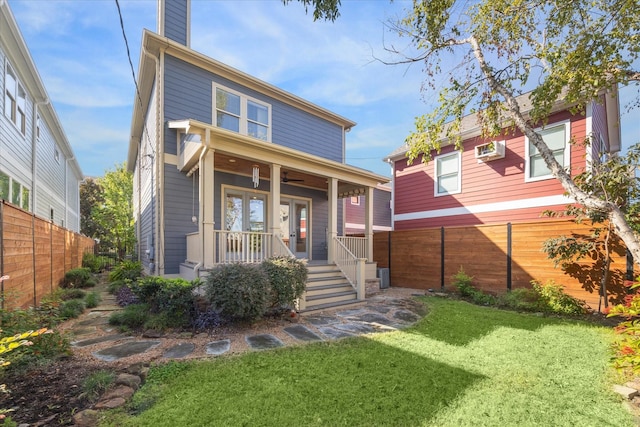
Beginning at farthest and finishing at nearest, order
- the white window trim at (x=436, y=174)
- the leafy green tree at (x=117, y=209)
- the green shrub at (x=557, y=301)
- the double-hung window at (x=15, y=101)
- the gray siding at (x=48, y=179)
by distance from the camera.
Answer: the leafy green tree at (x=117, y=209), the white window trim at (x=436, y=174), the gray siding at (x=48, y=179), the double-hung window at (x=15, y=101), the green shrub at (x=557, y=301)

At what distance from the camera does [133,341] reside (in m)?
4.36

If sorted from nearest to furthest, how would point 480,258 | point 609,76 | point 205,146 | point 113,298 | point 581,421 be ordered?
1. point 581,421
2. point 609,76
3. point 205,146
4. point 113,298
5. point 480,258

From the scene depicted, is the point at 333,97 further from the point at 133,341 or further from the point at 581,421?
the point at 581,421

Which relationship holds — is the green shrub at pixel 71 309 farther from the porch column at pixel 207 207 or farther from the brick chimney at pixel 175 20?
the brick chimney at pixel 175 20

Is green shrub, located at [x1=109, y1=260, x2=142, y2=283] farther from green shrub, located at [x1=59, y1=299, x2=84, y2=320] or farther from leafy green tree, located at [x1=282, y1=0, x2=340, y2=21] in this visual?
leafy green tree, located at [x1=282, y1=0, x2=340, y2=21]

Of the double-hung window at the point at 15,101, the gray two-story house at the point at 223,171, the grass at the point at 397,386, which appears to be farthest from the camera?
the double-hung window at the point at 15,101

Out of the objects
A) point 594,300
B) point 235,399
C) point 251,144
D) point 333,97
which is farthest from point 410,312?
point 333,97

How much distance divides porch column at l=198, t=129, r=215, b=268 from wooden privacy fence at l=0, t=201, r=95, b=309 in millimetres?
2699

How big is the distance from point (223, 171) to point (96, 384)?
253 inches

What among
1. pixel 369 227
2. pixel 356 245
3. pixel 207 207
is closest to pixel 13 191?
pixel 207 207

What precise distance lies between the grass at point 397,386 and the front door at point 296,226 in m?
6.01

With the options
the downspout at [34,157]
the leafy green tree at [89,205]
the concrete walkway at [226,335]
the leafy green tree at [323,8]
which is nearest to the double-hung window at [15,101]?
the downspout at [34,157]

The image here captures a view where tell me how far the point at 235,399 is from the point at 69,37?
9.03 metres

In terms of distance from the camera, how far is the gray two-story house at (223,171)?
667 cm
